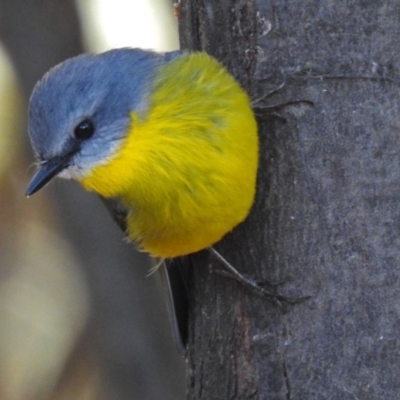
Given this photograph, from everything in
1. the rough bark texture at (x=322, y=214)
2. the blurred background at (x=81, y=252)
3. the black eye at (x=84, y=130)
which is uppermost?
the black eye at (x=84, y=130)

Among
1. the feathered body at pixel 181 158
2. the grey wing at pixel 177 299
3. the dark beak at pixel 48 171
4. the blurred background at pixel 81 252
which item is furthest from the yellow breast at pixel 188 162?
the blurred background at pixel 81 252

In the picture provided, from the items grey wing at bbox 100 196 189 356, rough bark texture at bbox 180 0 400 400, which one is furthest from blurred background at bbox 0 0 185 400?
rough bark texture at bbox 180 0 400 400

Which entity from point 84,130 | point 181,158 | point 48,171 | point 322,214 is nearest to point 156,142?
A: point 181,158

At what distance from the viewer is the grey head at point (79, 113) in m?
3.72

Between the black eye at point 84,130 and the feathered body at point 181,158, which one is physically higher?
the black eye at point 84,130

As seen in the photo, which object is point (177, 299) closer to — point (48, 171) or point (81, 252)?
point (48, 171)

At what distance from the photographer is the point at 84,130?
378cm

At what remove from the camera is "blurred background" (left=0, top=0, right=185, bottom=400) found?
6770 mm

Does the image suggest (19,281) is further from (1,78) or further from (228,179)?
(228,179)

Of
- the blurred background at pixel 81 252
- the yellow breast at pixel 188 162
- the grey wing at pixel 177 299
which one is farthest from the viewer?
the blurred background at pixel 81 252

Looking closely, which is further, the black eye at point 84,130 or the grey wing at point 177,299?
the grey wing at point 177,299

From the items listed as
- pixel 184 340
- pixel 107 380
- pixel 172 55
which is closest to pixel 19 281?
pixel 107 380

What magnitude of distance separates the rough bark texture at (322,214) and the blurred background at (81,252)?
275cm

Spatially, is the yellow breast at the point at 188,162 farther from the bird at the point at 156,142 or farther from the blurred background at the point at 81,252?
the blurred background at the point at 81,252
